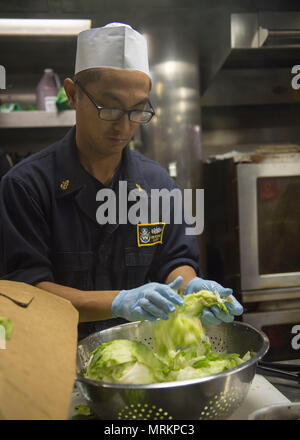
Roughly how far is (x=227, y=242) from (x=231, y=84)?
1.24 m

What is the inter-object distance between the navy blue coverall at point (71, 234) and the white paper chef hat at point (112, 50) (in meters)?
0.31

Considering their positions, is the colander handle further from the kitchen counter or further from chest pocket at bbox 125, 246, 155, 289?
chest pocket at bbox 125, 246, 155, 289

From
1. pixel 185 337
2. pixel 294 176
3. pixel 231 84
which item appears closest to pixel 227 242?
pixel 294 176

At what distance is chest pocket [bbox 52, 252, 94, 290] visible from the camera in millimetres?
1473

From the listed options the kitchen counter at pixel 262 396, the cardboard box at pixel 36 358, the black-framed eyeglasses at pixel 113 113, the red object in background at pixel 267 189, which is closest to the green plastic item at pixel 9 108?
the black-framed eyeglasses at pixel 113 113

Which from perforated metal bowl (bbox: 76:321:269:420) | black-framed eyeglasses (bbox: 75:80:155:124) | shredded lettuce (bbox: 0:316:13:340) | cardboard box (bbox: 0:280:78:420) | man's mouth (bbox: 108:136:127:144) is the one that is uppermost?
black-framed eyeglasses (bbox: 75:80:155:124)

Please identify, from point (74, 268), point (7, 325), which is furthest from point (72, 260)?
point (7, 325)

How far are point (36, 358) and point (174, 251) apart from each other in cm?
102

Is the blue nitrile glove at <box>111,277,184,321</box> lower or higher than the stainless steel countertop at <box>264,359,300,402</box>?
higher

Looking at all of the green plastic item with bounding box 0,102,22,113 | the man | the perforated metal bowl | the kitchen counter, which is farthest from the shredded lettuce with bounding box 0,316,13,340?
the green plastic item with bounding box 0,102,22,113

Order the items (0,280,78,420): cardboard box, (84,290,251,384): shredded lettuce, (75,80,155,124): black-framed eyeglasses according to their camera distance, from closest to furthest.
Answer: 1. (0,280,78,420): cardboard box
2. (84,290,251,384): shredded lettuce
3. (75,80,155,124): black-framed eyeglasses

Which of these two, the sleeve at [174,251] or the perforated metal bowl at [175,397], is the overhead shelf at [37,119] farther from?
the perforated metal bowl at [175,397]

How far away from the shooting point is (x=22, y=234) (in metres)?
1.38

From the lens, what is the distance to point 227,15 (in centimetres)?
233
